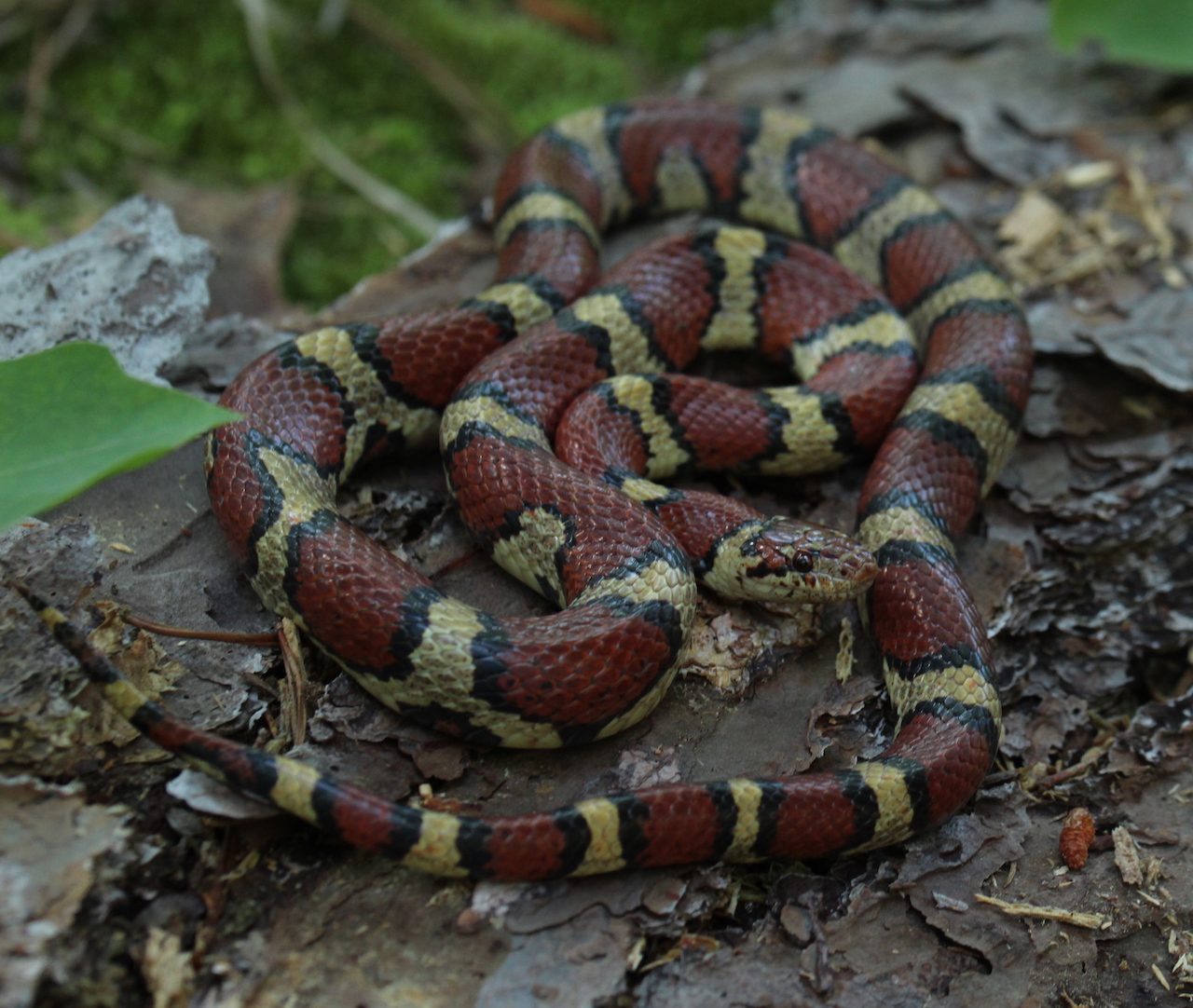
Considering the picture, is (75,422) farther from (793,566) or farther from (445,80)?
(445,80)

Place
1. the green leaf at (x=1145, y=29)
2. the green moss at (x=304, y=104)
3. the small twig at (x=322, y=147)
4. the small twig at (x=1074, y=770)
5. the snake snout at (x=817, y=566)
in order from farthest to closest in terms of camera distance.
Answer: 1. the small twig at (x=322, y=147)
2. the green moss at (x=304, y=104)
3. the green leaf at (x=1145, y=29)
4. the snake snout at (x=817, y=566)
5. the small twig at (x=1074, y=770)

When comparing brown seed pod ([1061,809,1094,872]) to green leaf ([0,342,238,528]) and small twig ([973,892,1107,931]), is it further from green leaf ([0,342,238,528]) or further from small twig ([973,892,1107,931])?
green leaf ([0,342,238,528])

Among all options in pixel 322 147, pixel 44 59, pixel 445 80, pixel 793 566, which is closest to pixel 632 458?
pixel 793 566

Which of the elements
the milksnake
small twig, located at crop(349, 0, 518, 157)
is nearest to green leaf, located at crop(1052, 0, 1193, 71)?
the milksnake

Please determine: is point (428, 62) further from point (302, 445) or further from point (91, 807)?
point (91, 807)

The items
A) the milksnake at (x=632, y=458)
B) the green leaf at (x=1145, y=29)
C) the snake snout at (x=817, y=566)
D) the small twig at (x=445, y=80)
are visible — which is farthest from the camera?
the small twig at (x=445, y=80)

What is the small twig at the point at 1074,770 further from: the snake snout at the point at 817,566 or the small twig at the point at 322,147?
the small twig at the point at 322,147

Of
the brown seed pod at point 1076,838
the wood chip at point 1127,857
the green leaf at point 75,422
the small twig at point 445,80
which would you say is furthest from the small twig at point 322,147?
the wood chip at point 1127,857

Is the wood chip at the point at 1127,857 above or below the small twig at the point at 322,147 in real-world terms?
below
